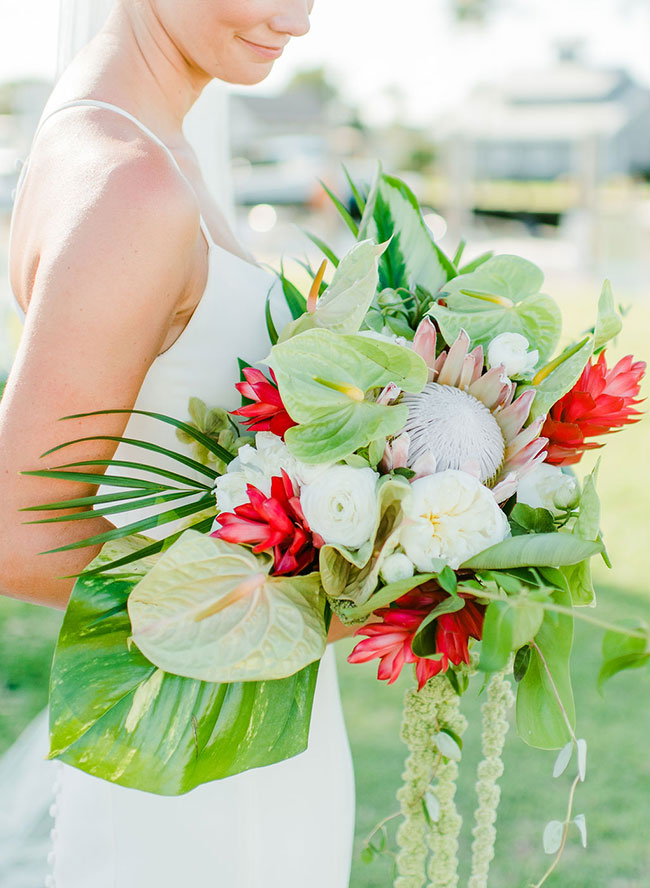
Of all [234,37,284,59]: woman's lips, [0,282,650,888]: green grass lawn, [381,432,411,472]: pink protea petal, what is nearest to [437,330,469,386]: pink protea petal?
[381,432,411,472]: pink protea petal

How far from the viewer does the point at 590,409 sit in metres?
1.03

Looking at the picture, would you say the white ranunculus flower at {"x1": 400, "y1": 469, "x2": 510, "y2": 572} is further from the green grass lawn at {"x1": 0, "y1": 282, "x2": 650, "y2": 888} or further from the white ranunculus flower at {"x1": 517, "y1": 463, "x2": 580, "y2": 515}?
the green grass lawn at {"x1": 0, "y1": 282, "x2": 650, "y2": 888}

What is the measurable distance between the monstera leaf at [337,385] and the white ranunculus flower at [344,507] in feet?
0.08

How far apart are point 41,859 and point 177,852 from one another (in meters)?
1.19

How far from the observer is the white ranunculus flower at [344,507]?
854mm

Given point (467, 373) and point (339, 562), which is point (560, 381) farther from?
point (339, 562)

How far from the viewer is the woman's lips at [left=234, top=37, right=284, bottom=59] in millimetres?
1233

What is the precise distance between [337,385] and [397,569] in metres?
0.18

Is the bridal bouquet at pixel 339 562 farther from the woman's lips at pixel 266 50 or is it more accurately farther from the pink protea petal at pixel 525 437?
the woman's lips at pixel 266 50

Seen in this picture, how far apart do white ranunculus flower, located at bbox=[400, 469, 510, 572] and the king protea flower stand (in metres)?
0.04

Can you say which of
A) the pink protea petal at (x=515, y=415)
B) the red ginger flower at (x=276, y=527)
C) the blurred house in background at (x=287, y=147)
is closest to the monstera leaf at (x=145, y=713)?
the red ginger flower at (x=276, y=527)

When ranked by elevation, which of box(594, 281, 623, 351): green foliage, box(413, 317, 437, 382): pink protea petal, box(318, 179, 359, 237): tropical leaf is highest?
box(318, 179, 359, 237): tropical leaf

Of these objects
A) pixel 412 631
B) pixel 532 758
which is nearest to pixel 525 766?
pixel 532 758

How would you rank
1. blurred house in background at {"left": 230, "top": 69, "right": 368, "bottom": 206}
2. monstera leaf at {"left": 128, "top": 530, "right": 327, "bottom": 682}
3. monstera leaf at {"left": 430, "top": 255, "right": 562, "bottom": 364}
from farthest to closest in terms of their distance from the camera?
blurred house in background at {"left": 230, "top": 69, "right": 368, "bottom": 206} < monstera leaf at {"left": 430, "top": 255, "right": 562, "bottom": 364} < monstera leaf at {"left": 128, "top": 530, "right": 327, "bottom": 682}
